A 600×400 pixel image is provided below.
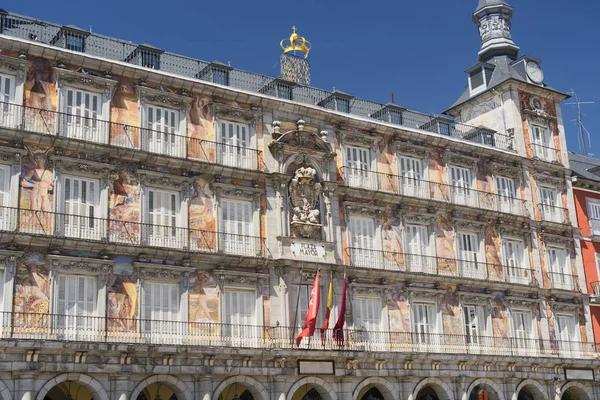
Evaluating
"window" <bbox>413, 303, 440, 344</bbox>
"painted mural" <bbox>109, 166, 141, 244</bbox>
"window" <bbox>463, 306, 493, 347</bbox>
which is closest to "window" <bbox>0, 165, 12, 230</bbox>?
"painted mural" <bbox>109, 166, 141, 244</bbox>

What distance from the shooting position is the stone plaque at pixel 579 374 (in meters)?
38.4

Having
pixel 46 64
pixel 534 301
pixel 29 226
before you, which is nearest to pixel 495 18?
pixel 534 301

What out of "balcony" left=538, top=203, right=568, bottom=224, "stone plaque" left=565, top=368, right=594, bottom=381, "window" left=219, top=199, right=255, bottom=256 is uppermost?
"balcony" left=538, top=203, right=568, bottom=224

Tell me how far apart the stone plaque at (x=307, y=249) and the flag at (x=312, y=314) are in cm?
191

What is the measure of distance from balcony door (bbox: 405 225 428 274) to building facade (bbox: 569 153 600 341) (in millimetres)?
10034

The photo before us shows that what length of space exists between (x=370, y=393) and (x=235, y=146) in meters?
11.6

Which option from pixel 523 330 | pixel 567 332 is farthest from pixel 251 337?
pixel 567 332

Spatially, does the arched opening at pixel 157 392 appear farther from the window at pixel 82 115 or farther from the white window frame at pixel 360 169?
the white window frame at pixel 360 169

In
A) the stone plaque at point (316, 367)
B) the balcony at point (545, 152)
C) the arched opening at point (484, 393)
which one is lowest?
the arched opening at point (484, 393)

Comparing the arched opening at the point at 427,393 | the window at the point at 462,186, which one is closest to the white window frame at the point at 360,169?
the window at the point at 462,186

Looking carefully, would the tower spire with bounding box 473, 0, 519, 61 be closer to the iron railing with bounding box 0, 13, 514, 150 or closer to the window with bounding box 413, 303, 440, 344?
the iron railing with bounding box 0, 13, 514, 150

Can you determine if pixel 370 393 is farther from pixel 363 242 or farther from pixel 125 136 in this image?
pixel 125 136

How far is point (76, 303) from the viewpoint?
2745 centimetres

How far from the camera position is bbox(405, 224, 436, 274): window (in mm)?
35781
